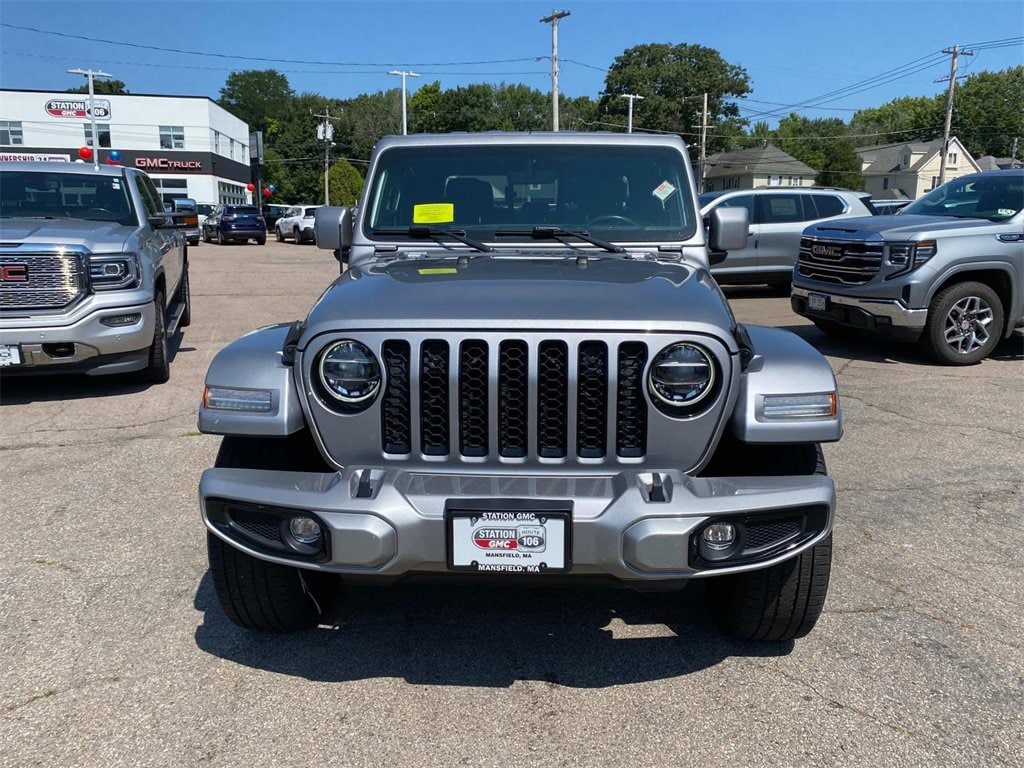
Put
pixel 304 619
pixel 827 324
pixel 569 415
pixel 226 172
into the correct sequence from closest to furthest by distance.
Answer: pixel 569 415 < pixel 304 619 < pixel 827 324 < pixel 226 172

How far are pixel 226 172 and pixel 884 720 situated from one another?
6991cm

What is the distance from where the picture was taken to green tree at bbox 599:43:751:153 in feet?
255

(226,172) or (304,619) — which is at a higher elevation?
(226,172)

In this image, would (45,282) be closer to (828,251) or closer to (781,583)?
(781,583)

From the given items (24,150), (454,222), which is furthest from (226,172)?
(454,222)

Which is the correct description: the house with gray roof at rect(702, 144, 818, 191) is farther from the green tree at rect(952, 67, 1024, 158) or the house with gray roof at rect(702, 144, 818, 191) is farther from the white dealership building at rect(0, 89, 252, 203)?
the white dealership building at rect(0, 89, 252, 203)

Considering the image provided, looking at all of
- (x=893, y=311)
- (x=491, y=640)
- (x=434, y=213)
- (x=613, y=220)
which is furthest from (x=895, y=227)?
(x=491, y=640)

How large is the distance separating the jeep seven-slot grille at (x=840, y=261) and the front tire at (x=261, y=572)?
22.7 feet

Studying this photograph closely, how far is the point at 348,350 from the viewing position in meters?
2.74

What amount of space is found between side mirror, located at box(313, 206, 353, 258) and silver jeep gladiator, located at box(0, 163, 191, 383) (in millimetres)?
3395

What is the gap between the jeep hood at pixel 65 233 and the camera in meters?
6.70

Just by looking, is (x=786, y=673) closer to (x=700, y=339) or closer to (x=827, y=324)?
(x=700, y=339)

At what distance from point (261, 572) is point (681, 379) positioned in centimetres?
158

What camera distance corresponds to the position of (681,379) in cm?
270
